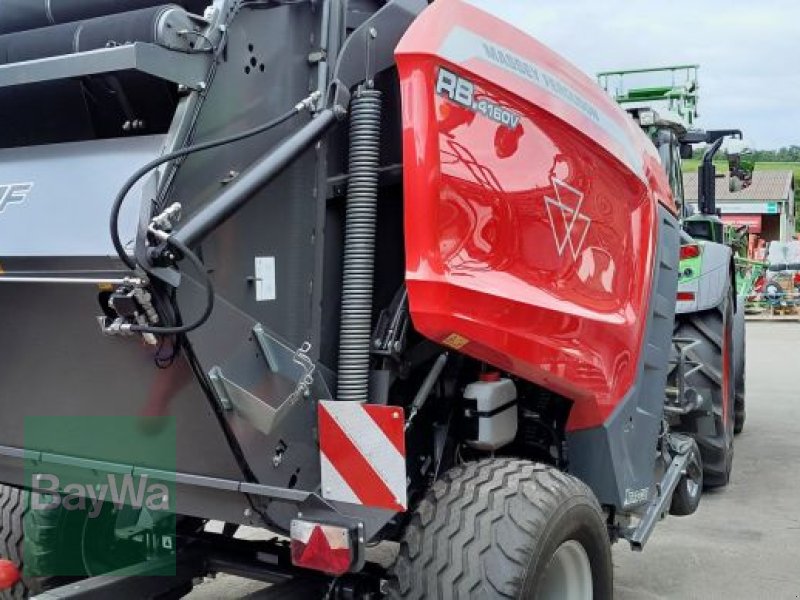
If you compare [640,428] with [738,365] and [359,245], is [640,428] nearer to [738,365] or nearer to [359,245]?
[359,245]

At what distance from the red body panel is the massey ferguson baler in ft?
0.03

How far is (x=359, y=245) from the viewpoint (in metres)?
2.63

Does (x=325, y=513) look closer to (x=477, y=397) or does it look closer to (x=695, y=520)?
(x=477, y=397)

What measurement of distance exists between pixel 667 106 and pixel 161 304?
205 inches

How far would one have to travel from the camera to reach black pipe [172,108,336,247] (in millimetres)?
2148

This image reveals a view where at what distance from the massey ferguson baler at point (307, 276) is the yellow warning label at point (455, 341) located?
3cm

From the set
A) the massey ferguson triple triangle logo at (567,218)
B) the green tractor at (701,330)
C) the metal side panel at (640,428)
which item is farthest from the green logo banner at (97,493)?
the green tractor at (701,330)

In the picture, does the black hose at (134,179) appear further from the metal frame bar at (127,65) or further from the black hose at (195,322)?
the metal frame bar at (127,65)

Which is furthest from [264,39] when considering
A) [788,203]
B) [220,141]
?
[788,203]

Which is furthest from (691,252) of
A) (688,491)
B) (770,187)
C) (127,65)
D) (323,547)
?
(770,187)

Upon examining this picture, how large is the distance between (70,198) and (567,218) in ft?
4.97

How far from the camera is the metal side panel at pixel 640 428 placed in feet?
10.9

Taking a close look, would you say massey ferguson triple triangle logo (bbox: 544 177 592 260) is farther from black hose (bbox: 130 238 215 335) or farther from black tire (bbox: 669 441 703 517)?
black tire (bbox: 669 441 703 517)

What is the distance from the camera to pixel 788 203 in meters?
44.7
